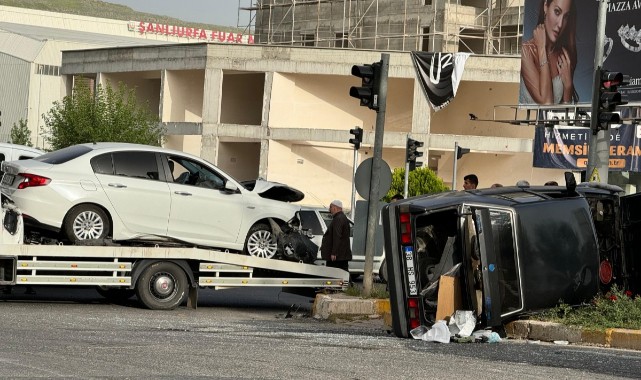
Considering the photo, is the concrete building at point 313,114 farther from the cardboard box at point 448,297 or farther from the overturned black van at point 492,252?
the cardboard box at point 448,297

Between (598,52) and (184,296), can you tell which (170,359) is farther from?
(598,52)

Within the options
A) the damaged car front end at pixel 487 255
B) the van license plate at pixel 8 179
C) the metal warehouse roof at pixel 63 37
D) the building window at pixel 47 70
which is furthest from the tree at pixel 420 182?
the damaged car front end at pixel 487 255

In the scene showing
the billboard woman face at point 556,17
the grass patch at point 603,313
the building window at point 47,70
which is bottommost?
the grass patch at point 603,313

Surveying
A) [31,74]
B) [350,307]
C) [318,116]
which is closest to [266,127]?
[318,116]

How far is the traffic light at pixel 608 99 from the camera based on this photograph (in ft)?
71.5

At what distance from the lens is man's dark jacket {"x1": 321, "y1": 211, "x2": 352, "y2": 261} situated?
20922 millimetres

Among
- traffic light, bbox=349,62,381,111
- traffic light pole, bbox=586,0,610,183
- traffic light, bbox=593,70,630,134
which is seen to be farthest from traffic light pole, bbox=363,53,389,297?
traffic light, bbox=593,70,630,134

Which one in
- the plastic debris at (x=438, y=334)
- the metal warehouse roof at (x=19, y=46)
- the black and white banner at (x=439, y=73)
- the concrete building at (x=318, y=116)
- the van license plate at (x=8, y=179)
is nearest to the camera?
the plastic debris at (x=438, y=334)

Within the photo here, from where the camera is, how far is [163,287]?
61.5 feet

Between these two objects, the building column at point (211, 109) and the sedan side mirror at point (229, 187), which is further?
the building column at point (211, 109)

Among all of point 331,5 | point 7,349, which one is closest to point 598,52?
point 7,349

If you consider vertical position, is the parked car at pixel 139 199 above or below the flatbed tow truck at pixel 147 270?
above

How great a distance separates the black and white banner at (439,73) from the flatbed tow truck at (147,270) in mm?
37715

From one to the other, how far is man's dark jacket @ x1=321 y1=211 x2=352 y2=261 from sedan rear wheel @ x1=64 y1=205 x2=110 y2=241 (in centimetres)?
410
